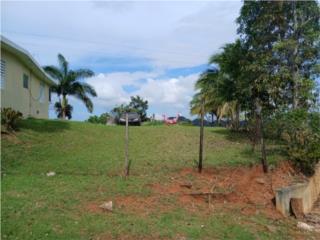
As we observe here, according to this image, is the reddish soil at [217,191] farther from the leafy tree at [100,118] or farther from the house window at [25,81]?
the leafy tree at [100,118]

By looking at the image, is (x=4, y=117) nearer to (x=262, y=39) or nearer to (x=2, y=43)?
(x=2, y=43)

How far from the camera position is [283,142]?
13438 mm

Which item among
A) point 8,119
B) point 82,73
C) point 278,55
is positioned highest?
point 82,73

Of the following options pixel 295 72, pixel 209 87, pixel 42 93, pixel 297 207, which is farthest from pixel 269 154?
pixel 42 93

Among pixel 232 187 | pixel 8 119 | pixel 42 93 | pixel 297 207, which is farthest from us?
pixel 42 93

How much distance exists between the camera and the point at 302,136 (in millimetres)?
11844

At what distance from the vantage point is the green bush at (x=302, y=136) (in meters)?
11.3

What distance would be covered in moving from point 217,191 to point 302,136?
14.9ft

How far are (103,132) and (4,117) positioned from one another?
209 inches

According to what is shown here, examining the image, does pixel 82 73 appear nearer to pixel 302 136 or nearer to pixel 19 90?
pixel 19 90

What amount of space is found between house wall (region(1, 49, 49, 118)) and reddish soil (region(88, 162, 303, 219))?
9.65 metres

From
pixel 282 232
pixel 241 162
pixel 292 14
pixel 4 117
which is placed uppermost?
pixel 292 14

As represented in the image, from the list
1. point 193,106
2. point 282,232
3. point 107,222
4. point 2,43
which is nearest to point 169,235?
point 107,222

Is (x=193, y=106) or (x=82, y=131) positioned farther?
(x=193, y=106)
